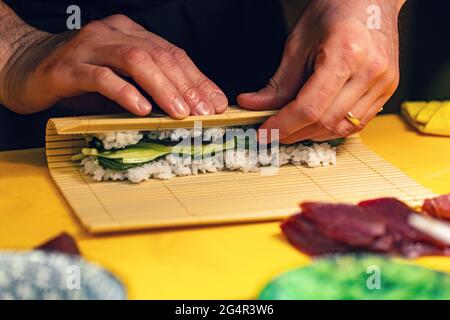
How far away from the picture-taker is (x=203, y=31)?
8.23 ft

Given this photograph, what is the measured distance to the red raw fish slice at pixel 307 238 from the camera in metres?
1.47

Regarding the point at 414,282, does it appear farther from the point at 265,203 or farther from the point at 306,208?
the point at 265,203

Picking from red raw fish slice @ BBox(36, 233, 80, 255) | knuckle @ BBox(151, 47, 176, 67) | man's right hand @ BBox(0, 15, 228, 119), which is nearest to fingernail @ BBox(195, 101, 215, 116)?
man's right hand @ BBox(0, 15, 228, 119)

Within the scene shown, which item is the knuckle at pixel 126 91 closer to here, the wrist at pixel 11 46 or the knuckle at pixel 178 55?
the knuckle at pixel 178 55

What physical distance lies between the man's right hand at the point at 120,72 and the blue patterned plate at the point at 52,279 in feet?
2.04

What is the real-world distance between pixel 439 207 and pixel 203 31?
1173 millimetres

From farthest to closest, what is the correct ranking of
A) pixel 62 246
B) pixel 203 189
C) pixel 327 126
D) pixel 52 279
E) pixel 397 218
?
pixel 327 126
pixel 203 189
pixel 397 218
pixel 62 246
pixel 52 279

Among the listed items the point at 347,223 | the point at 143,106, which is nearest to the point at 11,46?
the point at 143,106

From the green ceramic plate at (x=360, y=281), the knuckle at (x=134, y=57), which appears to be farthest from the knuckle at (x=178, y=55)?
the green ceramic plate at (x=360, y=281)

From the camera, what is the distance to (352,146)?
2.06 metres

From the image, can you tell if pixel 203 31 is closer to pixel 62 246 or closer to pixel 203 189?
pixel 203 189

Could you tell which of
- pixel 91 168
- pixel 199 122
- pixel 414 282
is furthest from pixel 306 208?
pixel 91 168

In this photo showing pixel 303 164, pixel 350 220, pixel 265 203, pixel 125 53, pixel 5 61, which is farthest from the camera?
pixel 5 61
